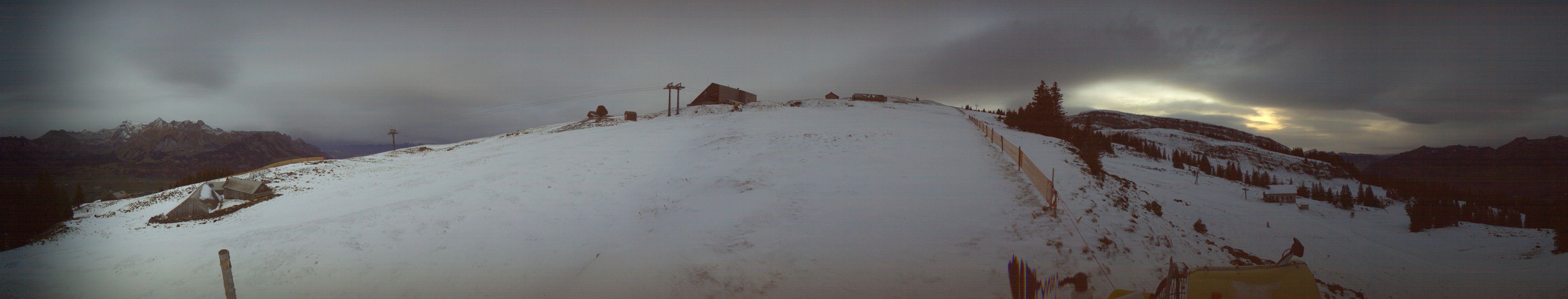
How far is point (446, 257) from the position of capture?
11.6 metres

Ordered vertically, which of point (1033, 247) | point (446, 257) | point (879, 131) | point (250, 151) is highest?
point (879, 131)

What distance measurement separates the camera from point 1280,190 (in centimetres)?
3916

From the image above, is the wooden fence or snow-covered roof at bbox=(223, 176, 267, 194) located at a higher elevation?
the wooden fence

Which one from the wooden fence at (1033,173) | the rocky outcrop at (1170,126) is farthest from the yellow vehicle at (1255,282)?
the rocky outcrop at (1170,126)

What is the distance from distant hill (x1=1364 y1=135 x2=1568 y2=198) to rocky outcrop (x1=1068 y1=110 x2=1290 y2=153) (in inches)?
667

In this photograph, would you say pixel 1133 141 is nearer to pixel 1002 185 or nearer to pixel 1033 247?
pixel 1002 185

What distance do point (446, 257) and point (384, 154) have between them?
26.0m

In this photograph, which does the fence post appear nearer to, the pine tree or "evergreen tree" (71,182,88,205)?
"evergreen tree" (71,182,88,205)

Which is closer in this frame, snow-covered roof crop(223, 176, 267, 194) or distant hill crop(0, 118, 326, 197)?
distant hill crop(0, 118, 326, 197)

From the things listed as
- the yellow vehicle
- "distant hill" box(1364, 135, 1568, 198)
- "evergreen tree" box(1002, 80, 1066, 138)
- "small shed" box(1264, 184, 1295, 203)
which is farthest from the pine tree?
the yellow vehicle

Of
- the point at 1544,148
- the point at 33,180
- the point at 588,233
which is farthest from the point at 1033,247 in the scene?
the point at 1544,148

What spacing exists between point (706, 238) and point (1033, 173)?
988 centimetres

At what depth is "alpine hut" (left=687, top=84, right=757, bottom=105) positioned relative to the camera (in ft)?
192

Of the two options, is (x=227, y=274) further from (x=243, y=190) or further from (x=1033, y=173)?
(x=1033, y=173)
